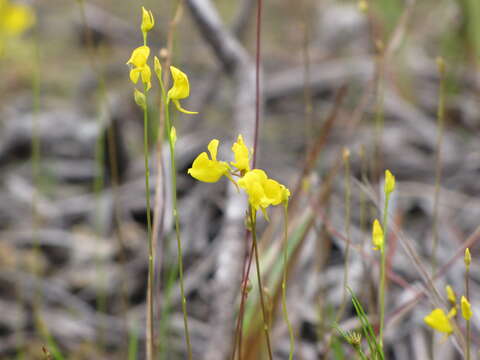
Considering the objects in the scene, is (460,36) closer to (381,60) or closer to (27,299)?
(381,60)

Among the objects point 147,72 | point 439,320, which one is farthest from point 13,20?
point 439,320

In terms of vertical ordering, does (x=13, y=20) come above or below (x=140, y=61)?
above

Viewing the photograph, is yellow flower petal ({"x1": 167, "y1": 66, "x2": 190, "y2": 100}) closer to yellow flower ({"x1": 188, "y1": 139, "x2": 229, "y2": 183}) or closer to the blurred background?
yellow flower ({"x1": 188, "y1": 139, "x2": 229, "y2": 183})

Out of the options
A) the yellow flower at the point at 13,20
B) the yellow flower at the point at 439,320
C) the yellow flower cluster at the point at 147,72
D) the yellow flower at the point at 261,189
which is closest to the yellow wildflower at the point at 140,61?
the yellow flower cluster at the point at 147,72

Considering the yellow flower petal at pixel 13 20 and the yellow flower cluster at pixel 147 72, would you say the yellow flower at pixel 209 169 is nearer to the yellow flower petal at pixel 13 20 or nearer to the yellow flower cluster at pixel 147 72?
the yellow flower cluster at pixel 147 72

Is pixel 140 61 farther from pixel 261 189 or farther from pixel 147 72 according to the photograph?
pixel 261 189

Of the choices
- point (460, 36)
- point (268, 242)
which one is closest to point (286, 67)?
point (460, 36)
